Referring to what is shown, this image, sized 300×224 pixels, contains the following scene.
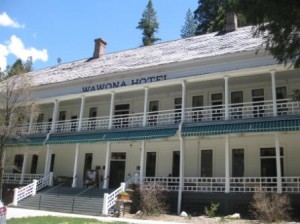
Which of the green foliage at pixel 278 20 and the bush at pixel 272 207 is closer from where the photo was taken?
the green foliage at pixel 278 20

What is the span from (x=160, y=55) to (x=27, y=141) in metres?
11.3

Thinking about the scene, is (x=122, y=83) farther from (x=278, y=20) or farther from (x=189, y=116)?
(x=278, y=20)

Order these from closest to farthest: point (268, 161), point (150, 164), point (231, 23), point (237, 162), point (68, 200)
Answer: point (268, 161)
point (68, 200)
point (237, 162)
point (150, 164)
point (231, 23)

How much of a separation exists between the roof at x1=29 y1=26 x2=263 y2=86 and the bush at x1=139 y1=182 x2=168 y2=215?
839 centimetres

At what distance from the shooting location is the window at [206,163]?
927 inches

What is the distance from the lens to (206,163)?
78.1ft

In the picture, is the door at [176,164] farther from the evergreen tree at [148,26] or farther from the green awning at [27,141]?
the evergreen tree at [148,26]

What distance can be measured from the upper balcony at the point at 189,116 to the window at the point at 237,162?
2086mm

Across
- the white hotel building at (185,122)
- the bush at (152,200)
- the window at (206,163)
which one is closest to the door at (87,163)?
the white hotel building at (185,122)

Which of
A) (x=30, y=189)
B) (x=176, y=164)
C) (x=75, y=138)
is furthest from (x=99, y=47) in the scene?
(x=30, y=189)

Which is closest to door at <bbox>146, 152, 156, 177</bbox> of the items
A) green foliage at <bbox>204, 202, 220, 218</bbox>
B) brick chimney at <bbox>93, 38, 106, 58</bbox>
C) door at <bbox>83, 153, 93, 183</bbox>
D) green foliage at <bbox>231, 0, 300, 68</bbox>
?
door at <bbox>83, 153, 93, 183</bbox>

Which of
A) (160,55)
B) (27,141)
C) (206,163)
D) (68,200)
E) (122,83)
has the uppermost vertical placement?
(160,55)

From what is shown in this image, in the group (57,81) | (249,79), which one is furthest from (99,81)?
(249,79)

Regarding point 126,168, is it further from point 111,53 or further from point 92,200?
point 111,53
